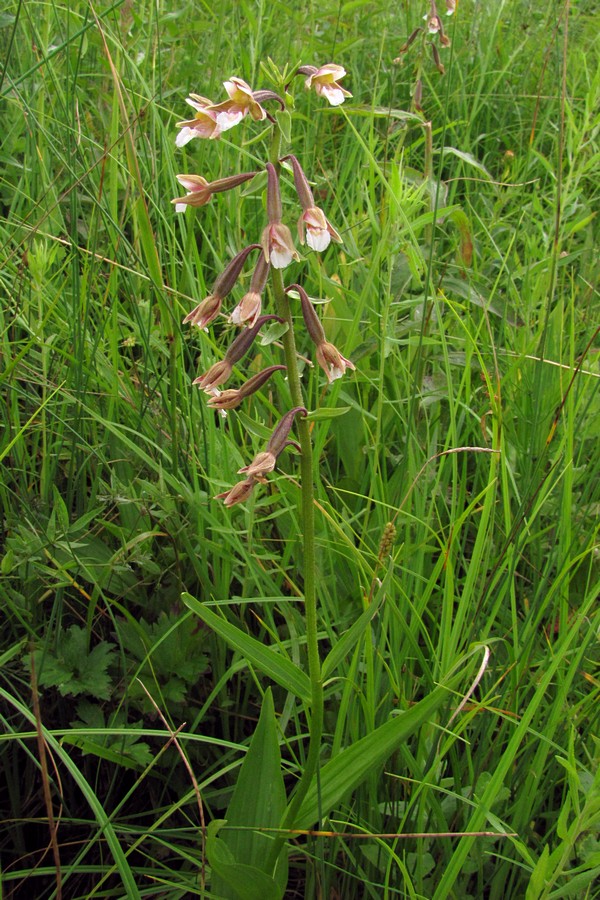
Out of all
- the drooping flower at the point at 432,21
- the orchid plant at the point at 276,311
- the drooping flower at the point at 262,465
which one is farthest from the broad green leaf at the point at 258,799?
the drooping flower at the point at 432,21

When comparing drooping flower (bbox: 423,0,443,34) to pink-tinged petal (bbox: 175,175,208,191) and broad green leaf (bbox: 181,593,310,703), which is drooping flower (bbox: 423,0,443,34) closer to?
pink-tinged petal (bbox: 175,175,208,191)

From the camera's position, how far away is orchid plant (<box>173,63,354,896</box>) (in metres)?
1.19

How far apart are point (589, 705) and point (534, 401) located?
71 centimetres

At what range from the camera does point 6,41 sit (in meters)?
2.69

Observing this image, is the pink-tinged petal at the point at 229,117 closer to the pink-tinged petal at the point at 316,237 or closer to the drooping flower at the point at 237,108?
the drooping flower at the point at 237,108

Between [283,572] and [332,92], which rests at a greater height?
[332,92]

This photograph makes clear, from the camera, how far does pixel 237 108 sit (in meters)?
1.16

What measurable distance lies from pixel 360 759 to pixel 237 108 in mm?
1028

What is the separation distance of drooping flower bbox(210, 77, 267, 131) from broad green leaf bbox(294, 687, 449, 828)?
0.90m

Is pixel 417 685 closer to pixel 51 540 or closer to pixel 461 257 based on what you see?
pixel 51 540

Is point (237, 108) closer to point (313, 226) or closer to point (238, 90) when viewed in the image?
point (238, 90)

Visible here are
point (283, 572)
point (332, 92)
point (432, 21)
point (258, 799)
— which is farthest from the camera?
point (432, 21)

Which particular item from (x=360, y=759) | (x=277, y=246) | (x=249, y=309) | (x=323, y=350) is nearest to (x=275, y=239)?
(x=277, y=246)

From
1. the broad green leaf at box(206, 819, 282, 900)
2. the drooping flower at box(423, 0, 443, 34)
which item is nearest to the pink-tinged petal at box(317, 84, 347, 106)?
the broad green leaf at box(206, 819, 282, 900)
